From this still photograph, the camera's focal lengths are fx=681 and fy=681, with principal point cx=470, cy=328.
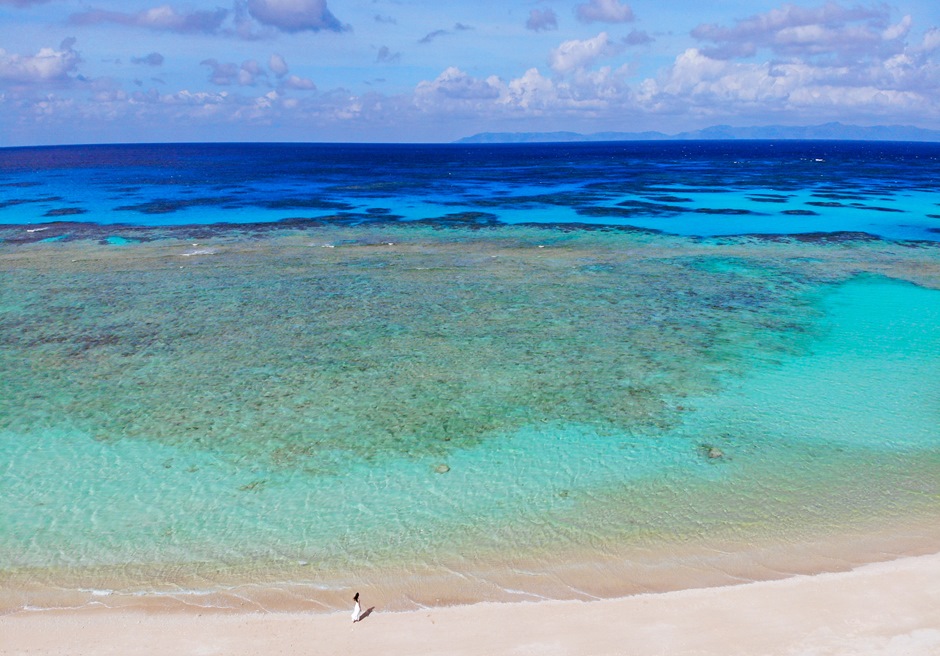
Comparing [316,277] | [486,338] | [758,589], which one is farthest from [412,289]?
[758,589]

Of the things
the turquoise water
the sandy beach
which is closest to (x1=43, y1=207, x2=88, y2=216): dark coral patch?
the turquoise water

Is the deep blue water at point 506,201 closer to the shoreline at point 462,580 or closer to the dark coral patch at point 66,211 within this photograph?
the dark coral patch at point 66,211

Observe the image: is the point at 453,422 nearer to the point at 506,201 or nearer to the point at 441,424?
the point at 441,424

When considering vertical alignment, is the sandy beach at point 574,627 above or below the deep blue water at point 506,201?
below

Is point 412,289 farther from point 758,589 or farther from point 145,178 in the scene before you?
point 145,178

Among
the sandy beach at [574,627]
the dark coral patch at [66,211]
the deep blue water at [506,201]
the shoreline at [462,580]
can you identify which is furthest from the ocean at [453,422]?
the dark coral patch at [66,211]

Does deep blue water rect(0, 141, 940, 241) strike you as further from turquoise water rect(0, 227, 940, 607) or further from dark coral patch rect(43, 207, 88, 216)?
turquoise water rect(0, 227, 940, 607)
